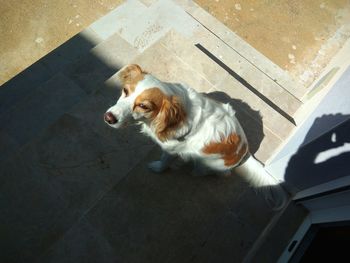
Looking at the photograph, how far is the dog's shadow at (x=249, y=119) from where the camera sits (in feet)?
11.7

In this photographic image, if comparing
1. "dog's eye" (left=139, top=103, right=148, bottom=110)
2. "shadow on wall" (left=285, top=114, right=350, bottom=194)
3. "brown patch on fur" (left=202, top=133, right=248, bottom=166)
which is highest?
"shadow on wall" (left=285, top=114, right=350, bottom=194)

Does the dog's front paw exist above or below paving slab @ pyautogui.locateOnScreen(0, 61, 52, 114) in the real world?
above

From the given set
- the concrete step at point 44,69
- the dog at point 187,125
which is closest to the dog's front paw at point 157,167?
the dog at point 187,125

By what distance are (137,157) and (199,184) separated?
0.72m

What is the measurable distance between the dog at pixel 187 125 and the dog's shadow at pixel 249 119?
0.44 m

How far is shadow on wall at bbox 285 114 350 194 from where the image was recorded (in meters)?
Answer: 2.31

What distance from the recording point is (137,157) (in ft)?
10.6

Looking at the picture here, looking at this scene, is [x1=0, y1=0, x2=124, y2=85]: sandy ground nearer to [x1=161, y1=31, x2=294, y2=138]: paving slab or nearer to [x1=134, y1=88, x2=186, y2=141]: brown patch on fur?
[x1=161, y1=31, x2=294, y2=138]: paving slab

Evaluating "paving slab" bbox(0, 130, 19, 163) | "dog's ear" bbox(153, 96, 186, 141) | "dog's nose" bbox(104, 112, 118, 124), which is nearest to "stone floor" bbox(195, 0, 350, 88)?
"dog's ear" bbox(153, 96, 186, 141)

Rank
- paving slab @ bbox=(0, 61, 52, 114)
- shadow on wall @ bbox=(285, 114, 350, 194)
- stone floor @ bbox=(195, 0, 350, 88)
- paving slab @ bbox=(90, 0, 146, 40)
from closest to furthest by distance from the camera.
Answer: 1. shadow on wall @ bbox=(285, 114, 350, 194)
2. paving slab @ bbox=(0, 61, 52, 114)
3. paving slab @ bbox=(90, 0, 146, 40)
4. stone floor @ bbox=(195, 0, 350, 88)

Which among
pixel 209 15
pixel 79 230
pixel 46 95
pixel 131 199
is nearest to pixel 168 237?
pixel 131 199

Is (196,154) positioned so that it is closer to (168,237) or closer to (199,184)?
(199,184)

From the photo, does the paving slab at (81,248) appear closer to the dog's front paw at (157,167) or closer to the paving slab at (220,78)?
the dog's front paw at (157,167)

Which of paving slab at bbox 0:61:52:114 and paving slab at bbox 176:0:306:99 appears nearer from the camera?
paving slab at bbox 0:61:52:114
